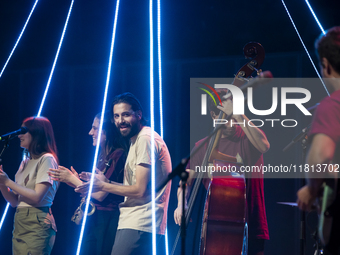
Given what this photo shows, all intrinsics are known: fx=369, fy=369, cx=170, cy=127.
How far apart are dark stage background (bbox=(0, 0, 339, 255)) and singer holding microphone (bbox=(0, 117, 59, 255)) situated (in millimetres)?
1464

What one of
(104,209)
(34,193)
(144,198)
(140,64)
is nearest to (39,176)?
(34,193)

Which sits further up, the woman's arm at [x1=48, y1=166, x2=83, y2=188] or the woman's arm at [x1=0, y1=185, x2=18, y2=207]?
the woman's arm at [x1=48, y1=166, x2=83, y2=188]

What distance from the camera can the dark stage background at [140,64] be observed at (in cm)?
374

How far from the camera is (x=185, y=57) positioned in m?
4.34

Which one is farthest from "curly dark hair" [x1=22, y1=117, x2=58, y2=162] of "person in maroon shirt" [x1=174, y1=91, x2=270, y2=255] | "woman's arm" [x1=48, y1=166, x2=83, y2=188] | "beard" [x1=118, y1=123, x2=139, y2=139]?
"person in maroon shirt" [x1=174, y1=91, x2=270, y2=255]

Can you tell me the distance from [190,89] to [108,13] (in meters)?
1.38

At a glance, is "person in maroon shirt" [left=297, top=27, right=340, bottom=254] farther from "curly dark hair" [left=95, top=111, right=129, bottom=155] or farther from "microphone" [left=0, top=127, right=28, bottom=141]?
"microphone" [left=0, top=127, right=28, bottom=141]

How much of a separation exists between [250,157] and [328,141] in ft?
4.75

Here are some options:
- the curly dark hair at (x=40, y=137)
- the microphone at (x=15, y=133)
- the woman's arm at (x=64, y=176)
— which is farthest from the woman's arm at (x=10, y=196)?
the woman's arm at (x=64, y=176)

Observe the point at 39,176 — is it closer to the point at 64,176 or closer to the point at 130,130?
the point at 64,176

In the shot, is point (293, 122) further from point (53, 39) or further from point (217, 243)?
point (53, 39)

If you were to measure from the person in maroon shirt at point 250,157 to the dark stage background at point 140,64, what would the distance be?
1.33m

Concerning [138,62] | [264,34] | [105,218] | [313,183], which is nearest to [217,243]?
[105,218]

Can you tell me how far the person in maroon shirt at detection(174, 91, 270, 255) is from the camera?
2.54 metres
